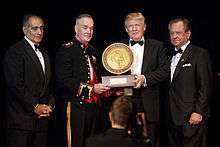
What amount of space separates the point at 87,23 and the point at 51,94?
0.84 meters

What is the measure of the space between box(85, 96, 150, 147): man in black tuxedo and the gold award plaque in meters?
1.42

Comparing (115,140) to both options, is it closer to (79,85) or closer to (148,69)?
(79,85)

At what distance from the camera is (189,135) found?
16.7 feet

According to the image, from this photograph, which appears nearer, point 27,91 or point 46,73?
point 27,91

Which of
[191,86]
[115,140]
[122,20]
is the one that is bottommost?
[115,140]

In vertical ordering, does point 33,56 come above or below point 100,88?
above

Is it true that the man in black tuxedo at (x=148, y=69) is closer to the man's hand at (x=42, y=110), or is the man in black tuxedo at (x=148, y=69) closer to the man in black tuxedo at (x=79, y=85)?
the man in black tuxedo at (x=79, y=85)

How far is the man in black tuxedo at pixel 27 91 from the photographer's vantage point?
4.86m

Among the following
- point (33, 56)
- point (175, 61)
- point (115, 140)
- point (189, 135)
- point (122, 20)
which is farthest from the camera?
point (122, 20)

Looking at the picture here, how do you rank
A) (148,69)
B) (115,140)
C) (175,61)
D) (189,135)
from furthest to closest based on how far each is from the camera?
(175,61) < (148,69) < (189,135) < (115,140)

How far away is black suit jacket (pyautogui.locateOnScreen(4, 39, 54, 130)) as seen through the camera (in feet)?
15.9

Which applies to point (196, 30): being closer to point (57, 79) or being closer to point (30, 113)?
point (57, 79)

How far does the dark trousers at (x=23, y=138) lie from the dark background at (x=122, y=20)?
140cm

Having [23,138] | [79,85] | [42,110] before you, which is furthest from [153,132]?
[23,138]
